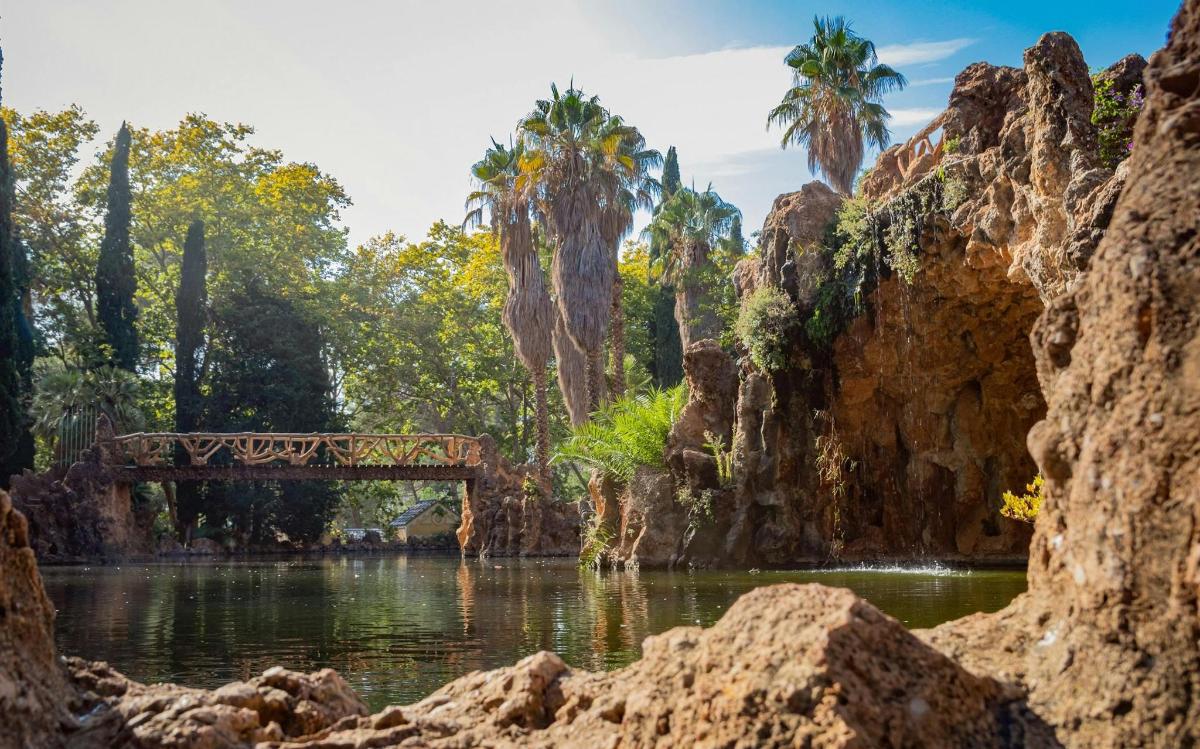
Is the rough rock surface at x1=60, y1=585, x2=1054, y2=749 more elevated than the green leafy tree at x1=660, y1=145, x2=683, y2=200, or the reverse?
the green leafy tree at x1=660, y1=145, x2=683, y2=200

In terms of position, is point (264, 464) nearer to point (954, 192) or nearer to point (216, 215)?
point (216, 215)

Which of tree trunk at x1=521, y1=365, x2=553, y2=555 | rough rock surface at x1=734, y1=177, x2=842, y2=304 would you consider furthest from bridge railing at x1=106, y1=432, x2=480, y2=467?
rough rock surface at x1=734, y1=177, x2=842, y2=304

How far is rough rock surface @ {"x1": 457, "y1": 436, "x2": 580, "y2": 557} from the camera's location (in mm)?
34625

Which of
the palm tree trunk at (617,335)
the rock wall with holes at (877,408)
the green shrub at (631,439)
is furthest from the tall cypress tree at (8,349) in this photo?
the rock wall with holes at (877,408)

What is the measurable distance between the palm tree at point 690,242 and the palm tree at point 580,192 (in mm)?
5623

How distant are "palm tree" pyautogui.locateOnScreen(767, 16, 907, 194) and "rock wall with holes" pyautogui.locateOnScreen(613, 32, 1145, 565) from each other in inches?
369

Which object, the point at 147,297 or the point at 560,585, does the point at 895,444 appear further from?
the point at 147,297

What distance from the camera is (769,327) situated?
74.5 feet

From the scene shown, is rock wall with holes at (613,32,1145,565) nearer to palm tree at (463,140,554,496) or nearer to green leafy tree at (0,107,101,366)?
palm tree at (463,140,554,496)

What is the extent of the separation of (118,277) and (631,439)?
25561 millimetres

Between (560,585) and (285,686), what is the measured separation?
44.9 feet

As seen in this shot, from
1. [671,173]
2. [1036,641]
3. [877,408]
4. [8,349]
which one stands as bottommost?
[1036,641]

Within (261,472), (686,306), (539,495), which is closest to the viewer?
(261,472)

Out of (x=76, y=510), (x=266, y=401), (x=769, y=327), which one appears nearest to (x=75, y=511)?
(x=76, y=510)
